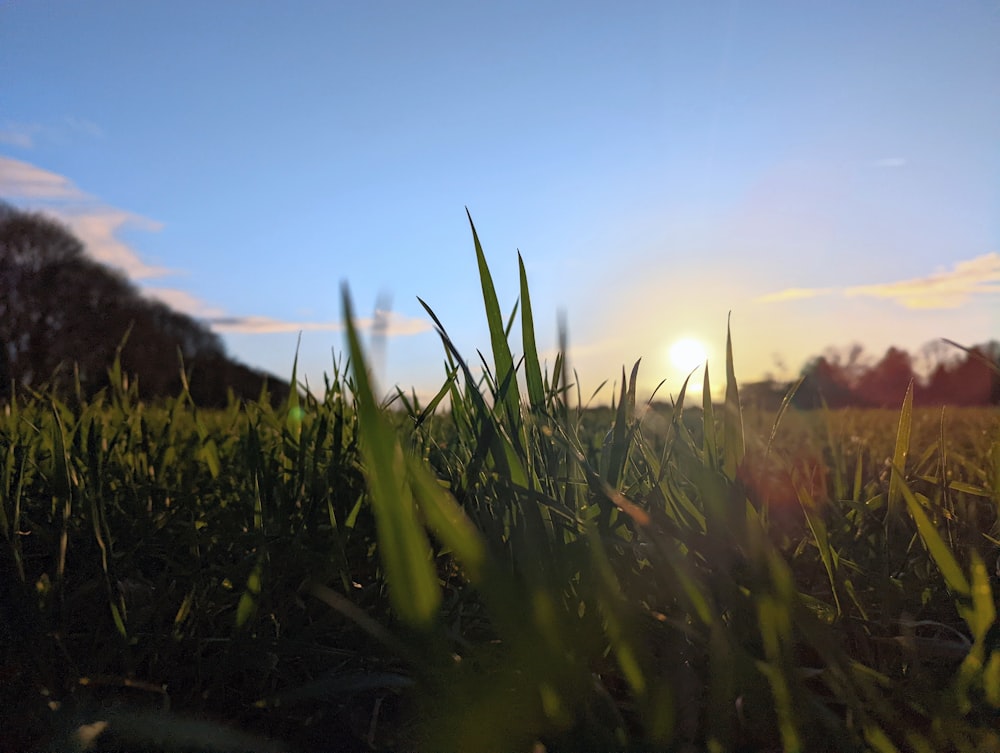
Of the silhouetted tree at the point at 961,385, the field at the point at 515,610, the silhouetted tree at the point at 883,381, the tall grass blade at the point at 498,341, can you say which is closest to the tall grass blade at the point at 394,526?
the field at the point at 515,610

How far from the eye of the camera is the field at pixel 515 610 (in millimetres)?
568


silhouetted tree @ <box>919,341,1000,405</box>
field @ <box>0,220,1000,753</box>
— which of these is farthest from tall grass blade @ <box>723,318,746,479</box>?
silhouetted tree @ <box>919,341,1000,405</box>

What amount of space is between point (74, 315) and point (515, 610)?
29.9 feet

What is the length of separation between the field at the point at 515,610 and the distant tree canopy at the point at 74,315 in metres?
6.41

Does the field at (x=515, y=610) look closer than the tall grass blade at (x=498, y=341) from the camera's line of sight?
Yes

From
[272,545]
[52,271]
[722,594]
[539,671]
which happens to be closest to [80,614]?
[272,545]

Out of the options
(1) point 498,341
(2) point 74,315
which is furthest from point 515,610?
(2) point 74,315

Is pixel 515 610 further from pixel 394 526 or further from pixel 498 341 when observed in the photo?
pixel 498 341

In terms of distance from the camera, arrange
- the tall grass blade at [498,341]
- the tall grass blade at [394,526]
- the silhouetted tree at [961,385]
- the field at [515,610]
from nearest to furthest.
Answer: the tall grass blade at [394,526] < the field at [515,610] < the tall grass blade at [498,341] < the silhouetted tree at [961,385]

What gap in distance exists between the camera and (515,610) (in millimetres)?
505

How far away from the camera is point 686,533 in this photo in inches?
28.7

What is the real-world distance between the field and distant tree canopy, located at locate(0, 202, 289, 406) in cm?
641

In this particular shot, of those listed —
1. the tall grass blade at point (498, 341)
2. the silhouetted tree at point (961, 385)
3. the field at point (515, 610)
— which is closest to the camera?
the field at point (515, 610)

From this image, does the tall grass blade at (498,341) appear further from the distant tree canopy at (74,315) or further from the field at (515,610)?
the distant tree canopy at (74,315)
